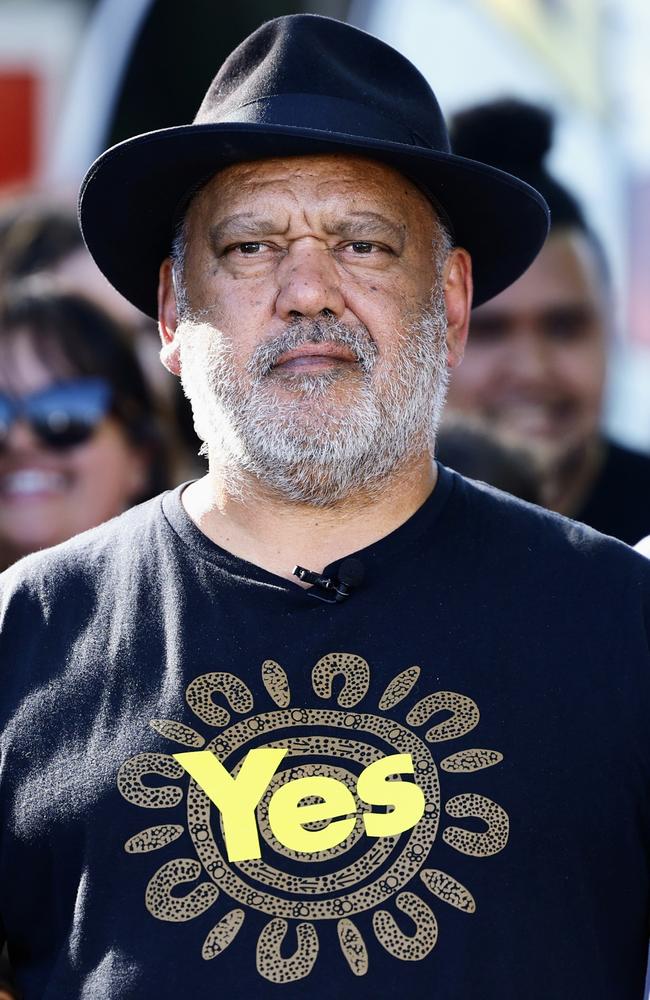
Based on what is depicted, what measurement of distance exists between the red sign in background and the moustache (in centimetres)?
218

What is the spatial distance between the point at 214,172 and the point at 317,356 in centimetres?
41

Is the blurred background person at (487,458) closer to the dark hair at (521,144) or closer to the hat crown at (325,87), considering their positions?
the dark hair at (521,144)

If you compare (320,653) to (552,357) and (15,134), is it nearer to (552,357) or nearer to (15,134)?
(552,357)

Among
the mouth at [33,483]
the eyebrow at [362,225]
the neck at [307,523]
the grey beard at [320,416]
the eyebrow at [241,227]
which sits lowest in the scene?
the mouth at [33,483]

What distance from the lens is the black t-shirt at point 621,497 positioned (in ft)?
13.2

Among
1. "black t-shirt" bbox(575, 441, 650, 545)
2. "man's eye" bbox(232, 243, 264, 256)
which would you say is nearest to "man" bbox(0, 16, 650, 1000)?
"man's eye" bbox(232, 243, 264, 256)

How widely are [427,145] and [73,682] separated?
1022 millimetres

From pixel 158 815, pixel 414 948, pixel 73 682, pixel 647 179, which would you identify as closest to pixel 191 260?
pixel 73 682

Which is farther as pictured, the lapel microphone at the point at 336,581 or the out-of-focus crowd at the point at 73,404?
the out-of-focus crowd at the point at 73,404

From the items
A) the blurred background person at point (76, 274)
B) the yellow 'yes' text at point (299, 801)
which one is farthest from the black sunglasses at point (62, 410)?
the yellow 'yes' text at point (299, 801)

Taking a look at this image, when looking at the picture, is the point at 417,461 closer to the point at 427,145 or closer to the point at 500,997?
the point at 427,145

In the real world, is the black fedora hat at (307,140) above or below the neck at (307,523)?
above

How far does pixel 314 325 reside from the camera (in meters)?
2.35

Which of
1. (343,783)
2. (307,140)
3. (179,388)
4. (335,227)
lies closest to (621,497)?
(179,388)
